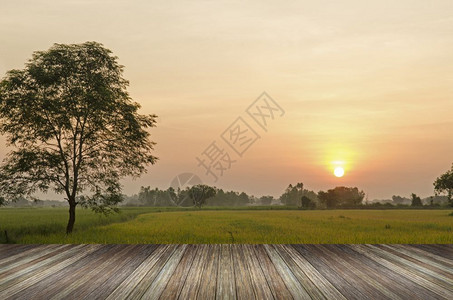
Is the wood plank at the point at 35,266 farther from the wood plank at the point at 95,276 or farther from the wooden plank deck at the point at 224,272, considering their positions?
the wood plank at the point at 95,276

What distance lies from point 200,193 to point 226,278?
83471 millimetres

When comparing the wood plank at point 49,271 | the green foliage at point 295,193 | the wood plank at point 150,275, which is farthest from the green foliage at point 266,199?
the wood plank at point 150,275

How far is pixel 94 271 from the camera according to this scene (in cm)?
594

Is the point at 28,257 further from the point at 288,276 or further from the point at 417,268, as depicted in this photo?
the point at 417,268

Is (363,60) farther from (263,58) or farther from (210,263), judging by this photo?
(210,263)

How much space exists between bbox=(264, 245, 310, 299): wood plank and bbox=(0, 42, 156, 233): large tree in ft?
31.7

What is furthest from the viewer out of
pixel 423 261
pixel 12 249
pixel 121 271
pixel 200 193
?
pixel 200 193

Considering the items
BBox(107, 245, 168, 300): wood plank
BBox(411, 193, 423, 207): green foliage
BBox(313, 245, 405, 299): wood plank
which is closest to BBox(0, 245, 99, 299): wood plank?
BBox(107, 245, 168, 300): wood plank

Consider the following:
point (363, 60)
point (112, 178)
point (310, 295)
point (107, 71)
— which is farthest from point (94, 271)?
point (363, 60)

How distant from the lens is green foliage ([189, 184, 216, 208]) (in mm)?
88375

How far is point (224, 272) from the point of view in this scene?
5766mm

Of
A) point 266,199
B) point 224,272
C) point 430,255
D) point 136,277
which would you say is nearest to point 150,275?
point 136,277

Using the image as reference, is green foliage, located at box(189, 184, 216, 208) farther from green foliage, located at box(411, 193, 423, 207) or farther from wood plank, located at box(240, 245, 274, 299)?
wood plank, located at box(240, 245, 274, 299)

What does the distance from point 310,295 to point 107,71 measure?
43.2ft
